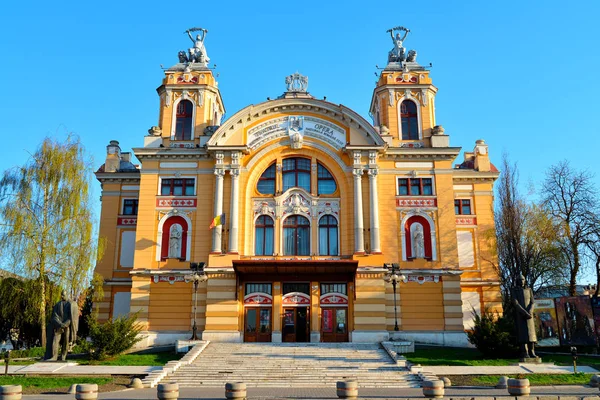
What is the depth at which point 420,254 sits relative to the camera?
118ft

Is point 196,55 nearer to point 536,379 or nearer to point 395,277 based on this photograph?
point 395,277

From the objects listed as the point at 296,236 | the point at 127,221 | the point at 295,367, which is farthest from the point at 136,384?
the point at 127,221

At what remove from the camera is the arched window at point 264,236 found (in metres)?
35.9

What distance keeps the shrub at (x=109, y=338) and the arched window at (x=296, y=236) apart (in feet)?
38.9

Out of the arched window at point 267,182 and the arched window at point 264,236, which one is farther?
the arched window at point 267,182

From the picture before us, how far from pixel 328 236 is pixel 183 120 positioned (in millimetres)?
13811

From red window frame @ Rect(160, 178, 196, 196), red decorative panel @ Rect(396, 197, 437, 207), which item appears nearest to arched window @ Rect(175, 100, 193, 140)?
red window frame @ Rect(160, 178, 196, 196)

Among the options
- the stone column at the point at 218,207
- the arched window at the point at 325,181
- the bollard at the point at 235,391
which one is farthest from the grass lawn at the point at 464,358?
the stone column at the point at 218,207

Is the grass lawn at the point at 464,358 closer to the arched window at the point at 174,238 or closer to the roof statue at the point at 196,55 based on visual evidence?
the arched window at the point at 174,238

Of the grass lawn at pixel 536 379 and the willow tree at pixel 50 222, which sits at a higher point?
the willow tree at pixel 50 222

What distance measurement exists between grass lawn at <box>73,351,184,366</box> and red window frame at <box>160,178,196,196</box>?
11.8m

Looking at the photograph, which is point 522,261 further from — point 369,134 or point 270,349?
point 270,349

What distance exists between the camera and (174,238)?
3638 cm

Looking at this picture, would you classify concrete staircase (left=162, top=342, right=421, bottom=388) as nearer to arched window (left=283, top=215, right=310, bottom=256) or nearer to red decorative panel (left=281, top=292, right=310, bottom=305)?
red decorative panel (left=281, top=292, right=310, bottom=305)
